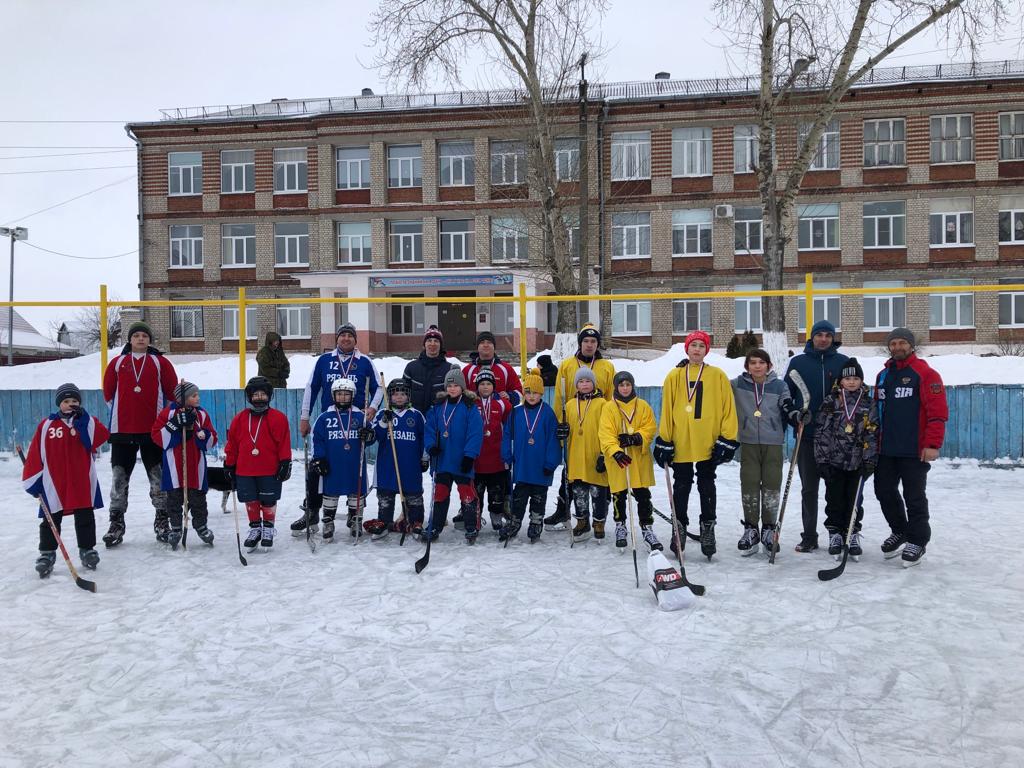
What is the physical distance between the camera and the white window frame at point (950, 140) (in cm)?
2822

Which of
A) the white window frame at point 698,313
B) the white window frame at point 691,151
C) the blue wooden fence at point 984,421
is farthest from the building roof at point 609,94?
the blue wooden fence at point 984,421

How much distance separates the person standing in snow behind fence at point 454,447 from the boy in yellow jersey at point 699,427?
1.59 m

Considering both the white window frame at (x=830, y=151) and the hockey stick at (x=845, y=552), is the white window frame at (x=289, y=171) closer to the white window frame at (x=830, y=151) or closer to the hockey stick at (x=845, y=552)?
the white window frame at (x=830, y=151)

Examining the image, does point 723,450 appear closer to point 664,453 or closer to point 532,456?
point 664,453

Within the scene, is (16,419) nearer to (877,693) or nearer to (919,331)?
(877,693)

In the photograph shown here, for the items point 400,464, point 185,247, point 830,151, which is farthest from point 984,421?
point 185,247

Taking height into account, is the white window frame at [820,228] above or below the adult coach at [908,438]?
above

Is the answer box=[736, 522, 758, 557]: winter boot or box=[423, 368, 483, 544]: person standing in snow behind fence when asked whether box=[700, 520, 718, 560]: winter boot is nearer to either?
box=[736, 522, 758, 557]: winter boot

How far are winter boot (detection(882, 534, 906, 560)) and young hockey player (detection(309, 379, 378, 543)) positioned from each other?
4156 mm

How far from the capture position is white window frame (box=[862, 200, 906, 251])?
28.7 metres

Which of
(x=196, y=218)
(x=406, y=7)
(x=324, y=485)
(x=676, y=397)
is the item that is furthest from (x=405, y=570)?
(x=196, y=218)

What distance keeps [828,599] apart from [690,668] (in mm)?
1572

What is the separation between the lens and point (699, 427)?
20.2ft

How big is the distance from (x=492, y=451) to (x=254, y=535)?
2.07 m
